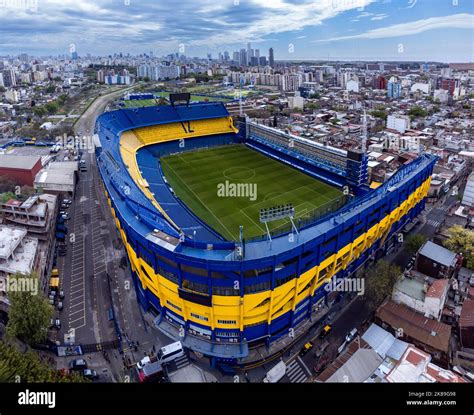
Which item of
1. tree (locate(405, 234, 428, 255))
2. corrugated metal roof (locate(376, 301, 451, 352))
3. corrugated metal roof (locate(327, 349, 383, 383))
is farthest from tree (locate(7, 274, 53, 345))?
tree (locate(405, 234, 428, 255))

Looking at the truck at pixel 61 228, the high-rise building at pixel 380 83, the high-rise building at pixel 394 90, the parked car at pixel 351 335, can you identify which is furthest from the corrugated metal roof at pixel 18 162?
the high-rise building at pixel 380 83

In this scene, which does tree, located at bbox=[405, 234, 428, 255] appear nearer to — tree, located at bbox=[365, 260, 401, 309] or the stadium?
the stadium

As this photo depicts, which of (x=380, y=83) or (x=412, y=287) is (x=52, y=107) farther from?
(x=380, y=83)

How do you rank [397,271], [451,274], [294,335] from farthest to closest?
[451,274]
[397,271]
[294,335]

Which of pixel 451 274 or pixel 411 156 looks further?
pixel 411 156

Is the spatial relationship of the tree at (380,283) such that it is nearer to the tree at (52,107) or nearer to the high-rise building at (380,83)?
the tree at (52,107)
